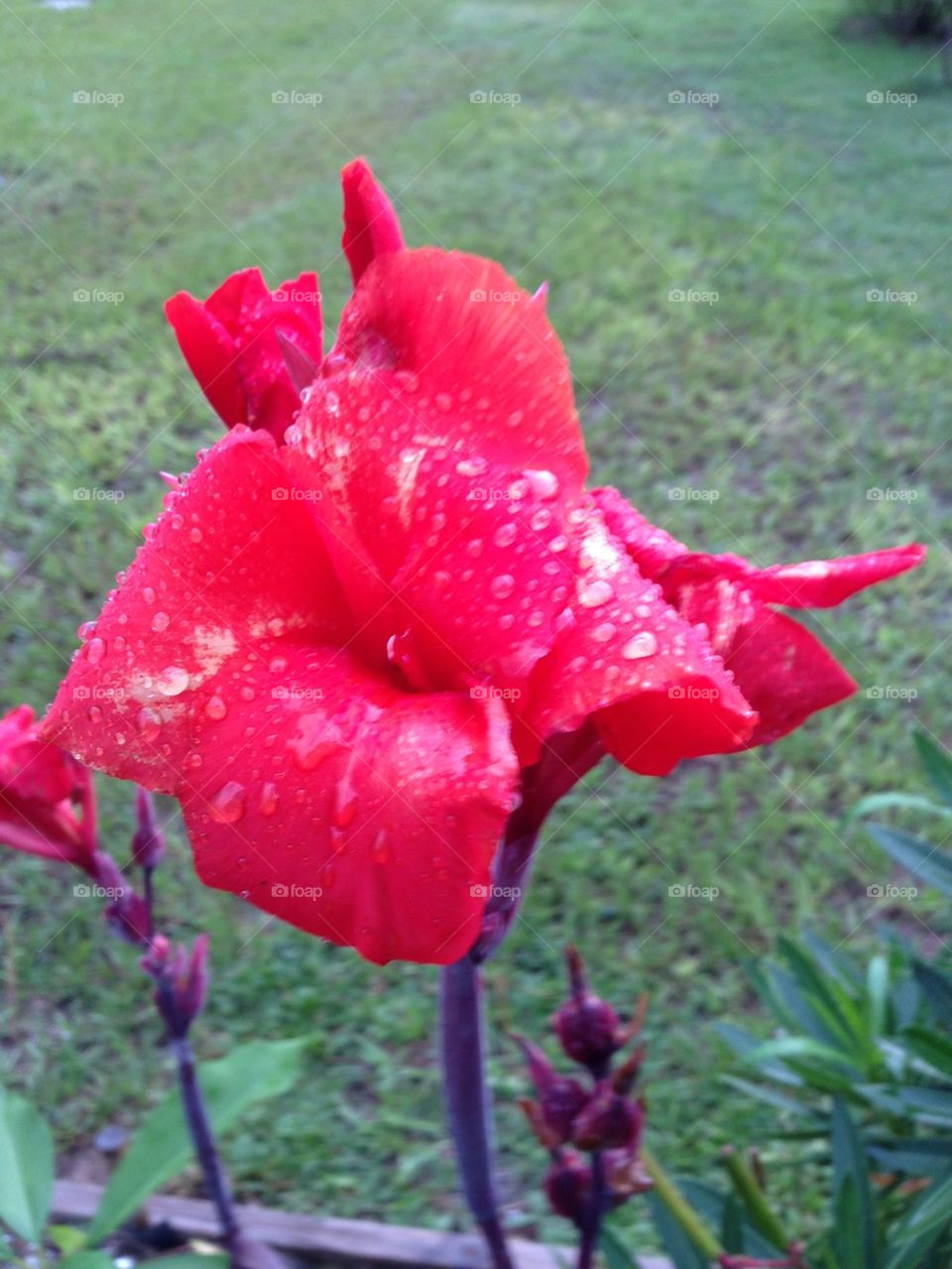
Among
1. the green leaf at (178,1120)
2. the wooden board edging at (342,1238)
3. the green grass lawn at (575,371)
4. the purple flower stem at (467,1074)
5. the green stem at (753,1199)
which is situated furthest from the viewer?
the green grass lawn at (575,371)

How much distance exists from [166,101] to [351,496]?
4.71 metres

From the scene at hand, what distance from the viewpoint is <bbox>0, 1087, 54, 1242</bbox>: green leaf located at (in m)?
0.94

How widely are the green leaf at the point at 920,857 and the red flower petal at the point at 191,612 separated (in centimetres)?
101

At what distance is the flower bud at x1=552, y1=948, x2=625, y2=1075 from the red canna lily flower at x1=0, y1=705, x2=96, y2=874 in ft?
1.20

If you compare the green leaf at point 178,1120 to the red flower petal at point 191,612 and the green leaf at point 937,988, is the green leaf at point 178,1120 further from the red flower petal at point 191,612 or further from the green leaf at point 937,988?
the red flower petal at point 191,612

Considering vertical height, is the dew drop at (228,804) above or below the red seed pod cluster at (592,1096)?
above

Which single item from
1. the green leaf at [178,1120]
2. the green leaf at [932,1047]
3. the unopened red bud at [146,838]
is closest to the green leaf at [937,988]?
the green leaf at [932,1047]

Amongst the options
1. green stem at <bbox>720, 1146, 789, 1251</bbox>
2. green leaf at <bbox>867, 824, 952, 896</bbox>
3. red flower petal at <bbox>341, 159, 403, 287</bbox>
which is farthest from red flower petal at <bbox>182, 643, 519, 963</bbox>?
green leaf at <bbox>867, 824, 952, 896</bbox>

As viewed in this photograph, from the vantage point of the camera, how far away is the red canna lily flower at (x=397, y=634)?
1.39ft

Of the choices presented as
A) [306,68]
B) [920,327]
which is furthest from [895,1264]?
[306,68]

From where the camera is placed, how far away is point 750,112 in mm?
4594

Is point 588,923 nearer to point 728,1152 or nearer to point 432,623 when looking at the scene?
point 728,1152

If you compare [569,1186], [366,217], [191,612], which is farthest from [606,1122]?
[366,217]

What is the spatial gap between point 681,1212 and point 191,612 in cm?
72
